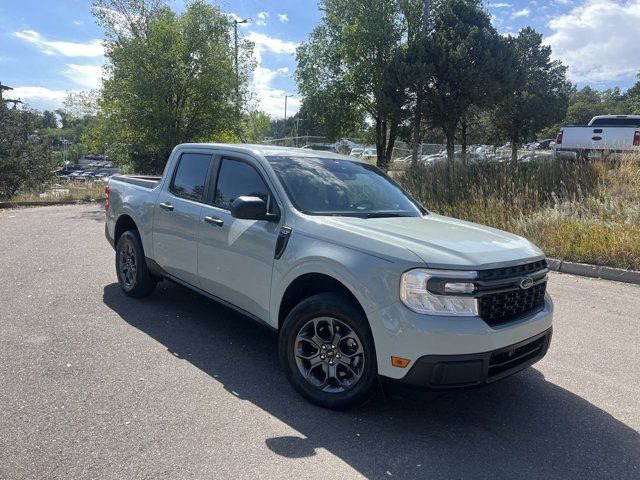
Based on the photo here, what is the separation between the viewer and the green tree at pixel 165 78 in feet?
54.2

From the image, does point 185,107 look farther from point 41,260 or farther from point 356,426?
point 356,426

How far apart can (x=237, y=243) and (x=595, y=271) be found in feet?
20.4

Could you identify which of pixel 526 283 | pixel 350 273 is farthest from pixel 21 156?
pixel 526 283

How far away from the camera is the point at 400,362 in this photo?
9.55 feet

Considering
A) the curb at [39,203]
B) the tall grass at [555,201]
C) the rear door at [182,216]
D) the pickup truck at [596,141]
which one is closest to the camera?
the rear door at [182,216]

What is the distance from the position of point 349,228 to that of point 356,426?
51.1 inches

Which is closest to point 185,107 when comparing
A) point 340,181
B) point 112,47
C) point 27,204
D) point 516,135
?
point 112,47

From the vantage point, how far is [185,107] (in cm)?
1794

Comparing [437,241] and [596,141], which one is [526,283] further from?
[596,141]

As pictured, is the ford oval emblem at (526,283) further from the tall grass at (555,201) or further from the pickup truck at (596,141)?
the pickup truck at (596,141)

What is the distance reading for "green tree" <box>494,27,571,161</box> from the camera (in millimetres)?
27625

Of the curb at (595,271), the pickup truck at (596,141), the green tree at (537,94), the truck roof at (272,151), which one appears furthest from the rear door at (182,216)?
the green tree at (537,94)

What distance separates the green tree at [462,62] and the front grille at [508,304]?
48.2ft

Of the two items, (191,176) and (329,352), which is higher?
(191,176)
